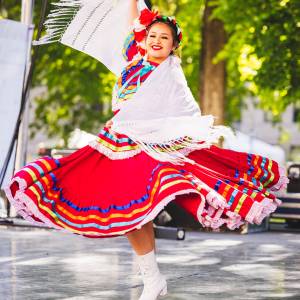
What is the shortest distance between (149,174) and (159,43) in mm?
821

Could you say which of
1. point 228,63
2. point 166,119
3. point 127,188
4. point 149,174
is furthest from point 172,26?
point 228,63

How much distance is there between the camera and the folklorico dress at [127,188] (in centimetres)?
571

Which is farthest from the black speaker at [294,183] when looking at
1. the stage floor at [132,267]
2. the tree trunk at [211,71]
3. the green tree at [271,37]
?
the tree trunk at [211,71]

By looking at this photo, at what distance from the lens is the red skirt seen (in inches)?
225

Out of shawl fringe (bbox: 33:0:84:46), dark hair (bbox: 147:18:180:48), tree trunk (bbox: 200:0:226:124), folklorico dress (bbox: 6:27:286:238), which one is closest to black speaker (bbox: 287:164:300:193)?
tree trunk (bbox: 200:0:226:124)

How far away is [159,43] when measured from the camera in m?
6.12

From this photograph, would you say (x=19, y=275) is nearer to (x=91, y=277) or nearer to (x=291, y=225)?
(x=91, y=277)

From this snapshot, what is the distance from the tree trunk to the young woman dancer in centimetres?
1148

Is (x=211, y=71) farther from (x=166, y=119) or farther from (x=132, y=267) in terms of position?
(x=166, y=119)

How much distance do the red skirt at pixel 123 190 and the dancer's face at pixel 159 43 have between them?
0.53 m

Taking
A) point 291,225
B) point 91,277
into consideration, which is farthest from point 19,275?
point 291,225

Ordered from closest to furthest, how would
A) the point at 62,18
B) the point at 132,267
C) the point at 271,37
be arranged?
the point at 62,18 → the point at 132,267 → the point at 271,37

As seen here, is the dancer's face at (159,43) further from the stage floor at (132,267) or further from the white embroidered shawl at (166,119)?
the stage floor at (132,267)

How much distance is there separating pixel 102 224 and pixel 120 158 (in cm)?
42
